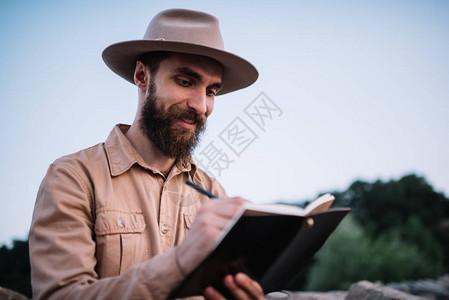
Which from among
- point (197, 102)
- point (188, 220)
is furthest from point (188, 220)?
point (197, 102)

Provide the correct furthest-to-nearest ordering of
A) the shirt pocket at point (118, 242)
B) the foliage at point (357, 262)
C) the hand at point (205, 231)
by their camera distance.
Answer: the foliage at point (357, 262) < the shirt pocket at point (118, 242) < the hand at point (205, 231)

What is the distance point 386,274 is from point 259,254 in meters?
23.8

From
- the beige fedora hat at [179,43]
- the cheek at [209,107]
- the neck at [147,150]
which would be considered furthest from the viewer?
the cheek at [209,107]

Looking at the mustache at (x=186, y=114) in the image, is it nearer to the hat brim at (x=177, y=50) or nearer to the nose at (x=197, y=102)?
the nose at (x=197, y=102)

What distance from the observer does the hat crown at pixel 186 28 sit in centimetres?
226

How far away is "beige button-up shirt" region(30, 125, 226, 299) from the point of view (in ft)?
4.46

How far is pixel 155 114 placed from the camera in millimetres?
2258

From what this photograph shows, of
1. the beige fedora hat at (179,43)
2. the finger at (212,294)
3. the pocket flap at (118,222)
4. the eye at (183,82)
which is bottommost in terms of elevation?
the finger at (212,294)

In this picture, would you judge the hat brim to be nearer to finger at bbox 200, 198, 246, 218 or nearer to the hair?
the hair

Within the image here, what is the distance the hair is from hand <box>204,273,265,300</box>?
5.01ft

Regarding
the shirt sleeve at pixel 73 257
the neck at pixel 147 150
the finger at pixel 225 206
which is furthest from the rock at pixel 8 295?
the finger at pixel 225 206

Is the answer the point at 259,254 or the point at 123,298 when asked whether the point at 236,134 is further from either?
the point at 123,298

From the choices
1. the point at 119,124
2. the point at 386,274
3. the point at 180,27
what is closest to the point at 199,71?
the point at 180,27

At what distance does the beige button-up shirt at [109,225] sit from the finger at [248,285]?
271mm
